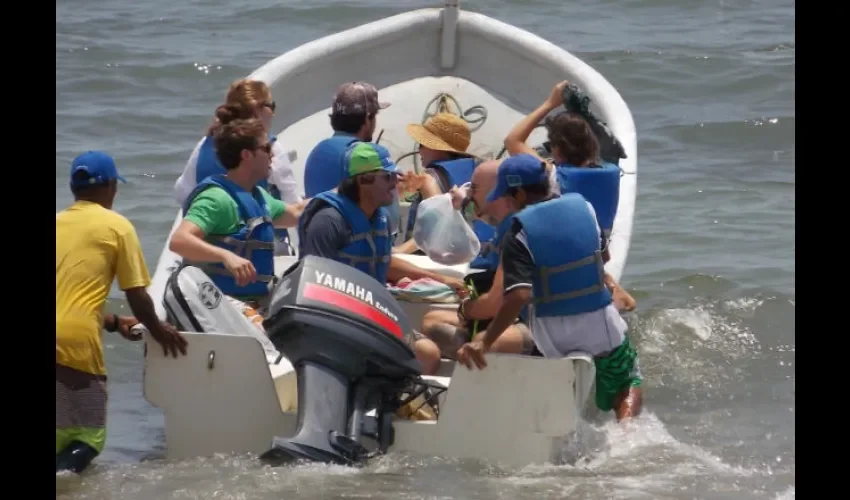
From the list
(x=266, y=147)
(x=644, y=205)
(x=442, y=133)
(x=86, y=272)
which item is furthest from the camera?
(x=644, y=205)

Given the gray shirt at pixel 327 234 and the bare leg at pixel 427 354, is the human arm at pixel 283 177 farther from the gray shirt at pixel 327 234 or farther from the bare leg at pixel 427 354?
the bare leg at pixel 427 354

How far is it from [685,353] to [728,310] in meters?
1.07

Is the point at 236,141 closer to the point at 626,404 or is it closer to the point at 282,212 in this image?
the point at 282,212

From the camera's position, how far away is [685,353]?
7.93m

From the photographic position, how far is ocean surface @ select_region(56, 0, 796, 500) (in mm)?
5297

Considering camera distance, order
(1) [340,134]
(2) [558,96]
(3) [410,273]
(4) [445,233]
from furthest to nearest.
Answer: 1. (1) [340,134]
2. (2) [558,96]
3. (3) [410,273]
4. (4) [445,233]

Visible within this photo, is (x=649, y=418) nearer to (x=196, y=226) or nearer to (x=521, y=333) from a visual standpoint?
(x=521, y=333)

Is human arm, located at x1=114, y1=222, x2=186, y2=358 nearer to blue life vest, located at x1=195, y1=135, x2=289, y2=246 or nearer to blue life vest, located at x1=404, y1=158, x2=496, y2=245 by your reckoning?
blue life vest, located at x1=195, y1=135, x2=289, y2=246

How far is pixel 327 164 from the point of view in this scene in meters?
6.67

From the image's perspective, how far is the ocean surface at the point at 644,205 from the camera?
5.30 meters

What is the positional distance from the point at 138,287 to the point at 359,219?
96cm

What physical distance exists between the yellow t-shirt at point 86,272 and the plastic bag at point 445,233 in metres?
1.43

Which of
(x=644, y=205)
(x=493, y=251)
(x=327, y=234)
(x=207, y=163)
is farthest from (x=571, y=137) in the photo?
(x=644, y=205)
